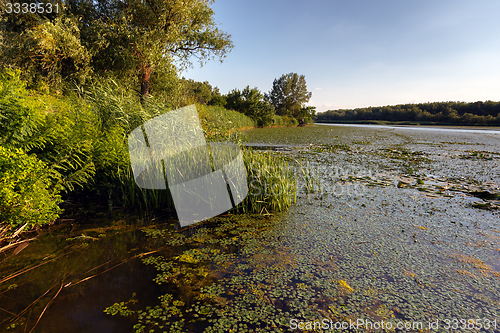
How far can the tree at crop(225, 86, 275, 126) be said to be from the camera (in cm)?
3328

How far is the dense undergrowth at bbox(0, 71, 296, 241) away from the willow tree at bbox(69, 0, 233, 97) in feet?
28.8

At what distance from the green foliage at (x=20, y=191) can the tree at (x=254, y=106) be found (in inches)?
1232

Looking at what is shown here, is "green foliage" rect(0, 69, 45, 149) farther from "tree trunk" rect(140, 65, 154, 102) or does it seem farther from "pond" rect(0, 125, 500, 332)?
"tree trunk" rect(140, 65, 154, 102)

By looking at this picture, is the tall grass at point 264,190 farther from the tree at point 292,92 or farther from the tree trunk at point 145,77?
the tree at point 292,92

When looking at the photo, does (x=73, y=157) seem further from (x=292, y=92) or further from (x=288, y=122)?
(x=292, y=92)

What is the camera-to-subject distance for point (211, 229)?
12.1ft

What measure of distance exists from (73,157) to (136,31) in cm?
1093

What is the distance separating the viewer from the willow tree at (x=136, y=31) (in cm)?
1216

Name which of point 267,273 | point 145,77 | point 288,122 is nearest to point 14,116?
point 267,273

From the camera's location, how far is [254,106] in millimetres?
33188

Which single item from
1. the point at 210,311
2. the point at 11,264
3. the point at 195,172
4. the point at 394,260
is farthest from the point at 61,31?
the point at 394,260

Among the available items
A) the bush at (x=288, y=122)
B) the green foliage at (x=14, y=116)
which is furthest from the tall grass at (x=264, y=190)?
the bush at (x=288, y=122)

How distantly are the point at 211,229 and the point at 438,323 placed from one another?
2.68 metres

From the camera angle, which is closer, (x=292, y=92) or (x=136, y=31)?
(x=136, y=31)
